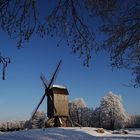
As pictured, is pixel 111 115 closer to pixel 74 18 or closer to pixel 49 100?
pixel 49 100

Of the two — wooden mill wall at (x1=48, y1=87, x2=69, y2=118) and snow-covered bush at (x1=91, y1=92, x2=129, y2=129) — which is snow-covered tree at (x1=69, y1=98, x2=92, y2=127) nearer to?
snow-covered bush at (x1=91, y1=92, x2=129, y2=129)

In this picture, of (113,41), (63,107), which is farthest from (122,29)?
(63,107)

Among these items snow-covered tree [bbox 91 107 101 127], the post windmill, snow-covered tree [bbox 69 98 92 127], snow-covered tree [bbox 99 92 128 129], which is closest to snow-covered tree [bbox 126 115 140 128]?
snow-covered tree [bbox 99 92 128 129]

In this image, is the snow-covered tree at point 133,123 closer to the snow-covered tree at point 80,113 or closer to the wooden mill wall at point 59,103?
Answer: the snow-covered tree at point 80,113

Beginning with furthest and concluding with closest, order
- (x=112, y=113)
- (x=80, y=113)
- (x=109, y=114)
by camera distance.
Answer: (x=80, y=113) → (x=112, y=113) → (x=109, y=114)

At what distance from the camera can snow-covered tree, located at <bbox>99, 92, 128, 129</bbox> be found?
80088 mm

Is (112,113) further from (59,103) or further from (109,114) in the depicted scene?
(59,103)

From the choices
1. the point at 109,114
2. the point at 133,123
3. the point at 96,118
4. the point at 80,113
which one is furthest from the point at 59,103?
the point at 133,123

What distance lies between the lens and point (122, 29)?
14.0 metres

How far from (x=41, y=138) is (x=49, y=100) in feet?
54.5

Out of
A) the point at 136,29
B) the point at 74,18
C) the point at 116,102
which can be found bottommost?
the point at 74,18

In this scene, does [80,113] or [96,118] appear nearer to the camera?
[96,118]

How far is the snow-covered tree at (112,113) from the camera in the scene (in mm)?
80088

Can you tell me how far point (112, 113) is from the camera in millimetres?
81750
